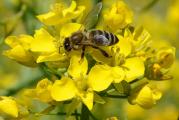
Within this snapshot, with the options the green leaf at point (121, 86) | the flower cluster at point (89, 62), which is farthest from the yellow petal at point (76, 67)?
the green leaf at point (121, 86)

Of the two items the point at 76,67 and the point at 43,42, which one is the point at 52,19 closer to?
the point at 43,42

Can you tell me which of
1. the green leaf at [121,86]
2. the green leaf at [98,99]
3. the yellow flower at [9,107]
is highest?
the green leaf at [121,86]

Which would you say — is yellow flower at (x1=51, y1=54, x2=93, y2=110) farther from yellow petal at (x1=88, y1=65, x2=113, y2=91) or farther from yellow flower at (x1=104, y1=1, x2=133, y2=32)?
yellow flower at (x1=104, y1=1, x2=133, y2=32)

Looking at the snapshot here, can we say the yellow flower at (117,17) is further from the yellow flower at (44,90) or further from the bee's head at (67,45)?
the yellow flower at (44,90)

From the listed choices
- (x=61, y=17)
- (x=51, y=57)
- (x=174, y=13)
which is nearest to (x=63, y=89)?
(x=51, y=57)

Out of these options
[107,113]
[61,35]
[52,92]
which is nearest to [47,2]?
[107,113]

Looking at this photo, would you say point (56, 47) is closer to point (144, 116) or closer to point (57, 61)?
point (57, 61)
